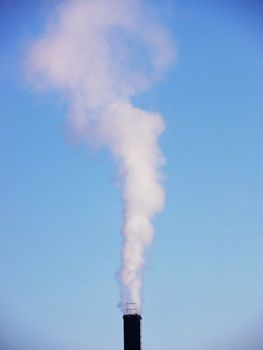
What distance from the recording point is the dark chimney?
1344 inches

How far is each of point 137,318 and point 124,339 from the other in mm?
1663

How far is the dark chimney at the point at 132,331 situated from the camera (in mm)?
34125

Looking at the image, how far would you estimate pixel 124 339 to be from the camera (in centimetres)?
3453

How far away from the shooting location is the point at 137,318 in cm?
3534

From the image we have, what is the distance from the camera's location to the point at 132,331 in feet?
114
